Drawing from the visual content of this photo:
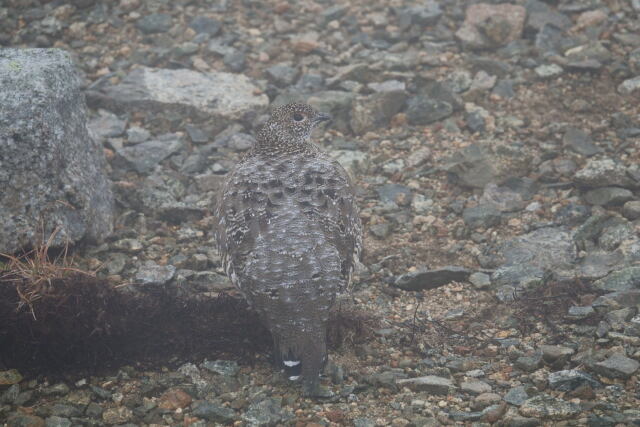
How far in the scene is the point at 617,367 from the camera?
5.47m

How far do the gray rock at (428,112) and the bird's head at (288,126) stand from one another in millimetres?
2429

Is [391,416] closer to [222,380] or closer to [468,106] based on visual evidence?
[222,380]

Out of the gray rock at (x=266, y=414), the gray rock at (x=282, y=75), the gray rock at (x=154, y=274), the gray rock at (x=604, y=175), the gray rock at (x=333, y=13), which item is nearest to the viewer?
the gray rock at (x=266, y=414)

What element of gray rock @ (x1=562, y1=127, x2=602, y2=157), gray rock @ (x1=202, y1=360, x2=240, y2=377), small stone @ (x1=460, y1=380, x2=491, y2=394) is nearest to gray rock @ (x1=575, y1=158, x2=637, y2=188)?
gray rock @ (x1=562, y1=127, x2=602, y2=157)

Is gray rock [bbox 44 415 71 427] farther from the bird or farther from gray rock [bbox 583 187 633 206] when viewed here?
gray rock [bbox 583 187 633 206]

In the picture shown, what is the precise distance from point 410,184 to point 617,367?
3.90m

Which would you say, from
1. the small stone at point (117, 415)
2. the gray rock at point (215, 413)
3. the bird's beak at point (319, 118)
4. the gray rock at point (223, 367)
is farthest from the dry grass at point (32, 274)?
the bird's beak at point (319, 118)

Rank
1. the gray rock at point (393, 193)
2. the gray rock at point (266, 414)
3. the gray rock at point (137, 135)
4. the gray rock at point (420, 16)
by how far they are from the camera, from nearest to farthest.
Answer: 1. the gray rock at point (266, 414)
2. the gray rock at point (393, 193)
3. the gray rock at point (137, 135)
4. the gray rock at point (420, 16)

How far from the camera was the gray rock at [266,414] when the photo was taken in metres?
5.57

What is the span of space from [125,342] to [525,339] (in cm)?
337

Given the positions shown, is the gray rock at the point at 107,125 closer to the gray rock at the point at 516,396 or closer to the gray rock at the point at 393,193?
the gray rock at the point at 393,193

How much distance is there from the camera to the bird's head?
24.6 feet

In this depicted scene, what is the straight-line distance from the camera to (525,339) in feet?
20.8

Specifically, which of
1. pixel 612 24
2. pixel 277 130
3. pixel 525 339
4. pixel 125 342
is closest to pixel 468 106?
pixel 612 24
